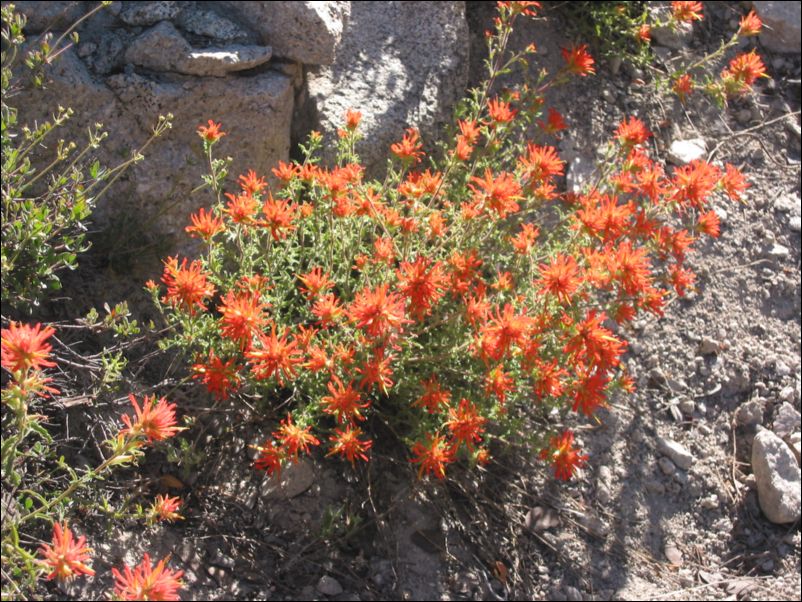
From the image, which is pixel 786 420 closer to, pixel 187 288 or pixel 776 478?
pixel 776 478

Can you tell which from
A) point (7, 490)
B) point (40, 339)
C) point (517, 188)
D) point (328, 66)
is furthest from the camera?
point (328, 66)

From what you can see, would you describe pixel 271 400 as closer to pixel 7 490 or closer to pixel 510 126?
pixel 7 490

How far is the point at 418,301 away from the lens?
234cm

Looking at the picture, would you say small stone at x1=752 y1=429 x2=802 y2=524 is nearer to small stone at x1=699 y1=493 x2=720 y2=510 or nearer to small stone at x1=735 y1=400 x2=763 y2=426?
small stone at x1=735 y1=400 x2=763 y2=426

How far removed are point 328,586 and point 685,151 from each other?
9.00ft

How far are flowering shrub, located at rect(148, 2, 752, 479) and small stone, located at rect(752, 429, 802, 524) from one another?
3.53 ft

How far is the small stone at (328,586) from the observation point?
275 centimetres

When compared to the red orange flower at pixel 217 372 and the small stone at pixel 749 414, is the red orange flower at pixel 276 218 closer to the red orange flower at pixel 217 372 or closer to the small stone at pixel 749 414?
the red orange flower at pixel 217 372

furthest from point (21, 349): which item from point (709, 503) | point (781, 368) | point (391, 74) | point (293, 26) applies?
point (781, 368)

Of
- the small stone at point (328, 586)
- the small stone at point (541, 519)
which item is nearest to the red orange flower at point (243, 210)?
the small stone at point (328, 586)

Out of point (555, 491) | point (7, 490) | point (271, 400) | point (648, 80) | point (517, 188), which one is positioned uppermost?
point (517, 188)

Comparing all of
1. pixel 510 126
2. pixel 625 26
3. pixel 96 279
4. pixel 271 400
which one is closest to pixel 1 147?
pixel 96 279

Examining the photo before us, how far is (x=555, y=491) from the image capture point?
3.30 metres

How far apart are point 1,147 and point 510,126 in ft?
5.65
